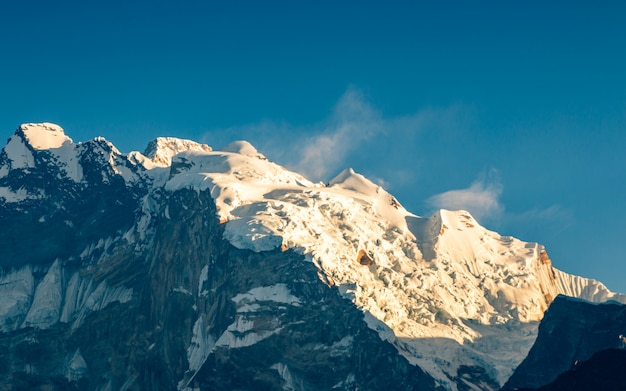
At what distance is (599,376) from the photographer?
626ft

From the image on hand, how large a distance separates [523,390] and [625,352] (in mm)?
17608

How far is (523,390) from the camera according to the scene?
651 feet

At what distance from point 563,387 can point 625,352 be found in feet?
40.1

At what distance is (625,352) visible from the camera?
19612cm

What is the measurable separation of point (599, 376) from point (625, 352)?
8198mm

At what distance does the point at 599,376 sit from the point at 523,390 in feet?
44.5

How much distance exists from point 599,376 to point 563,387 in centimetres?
610

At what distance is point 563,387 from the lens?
634ft
